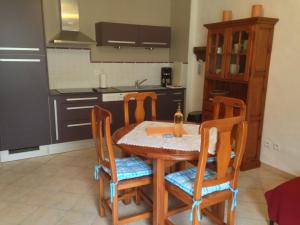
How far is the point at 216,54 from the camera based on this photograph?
3.44 m

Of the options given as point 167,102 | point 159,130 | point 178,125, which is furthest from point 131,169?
point 167,102

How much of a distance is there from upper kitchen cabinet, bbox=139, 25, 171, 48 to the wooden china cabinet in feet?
3.70

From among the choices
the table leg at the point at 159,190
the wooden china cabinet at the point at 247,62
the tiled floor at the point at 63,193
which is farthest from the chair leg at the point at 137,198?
the wooden china cabinet at the point at 247,62

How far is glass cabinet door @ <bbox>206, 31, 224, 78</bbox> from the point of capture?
337 centimetres

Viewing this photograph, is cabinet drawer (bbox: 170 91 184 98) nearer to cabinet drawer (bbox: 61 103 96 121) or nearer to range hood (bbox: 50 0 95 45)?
cabinet drawer (bbox: 61 103 96 121)

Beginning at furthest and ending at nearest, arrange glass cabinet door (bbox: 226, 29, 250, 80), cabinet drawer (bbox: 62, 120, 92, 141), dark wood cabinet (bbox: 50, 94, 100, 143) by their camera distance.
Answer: cabinet drawer (bbox: 62, 120, 92, 141), dark wood cabinet (bbox: 50, 94, 100, 143), glass cabinet door (bbox: 226, 29, 250, 80)

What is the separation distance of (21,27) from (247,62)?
261 centimetres

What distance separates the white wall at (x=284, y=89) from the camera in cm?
286

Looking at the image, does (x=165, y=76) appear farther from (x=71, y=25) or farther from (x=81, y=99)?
(x=71, y=25)

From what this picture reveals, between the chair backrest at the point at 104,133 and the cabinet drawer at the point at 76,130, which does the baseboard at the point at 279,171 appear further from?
the cabinet drawer at the point at 76,130

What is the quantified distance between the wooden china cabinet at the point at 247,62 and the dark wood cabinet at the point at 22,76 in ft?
6.99

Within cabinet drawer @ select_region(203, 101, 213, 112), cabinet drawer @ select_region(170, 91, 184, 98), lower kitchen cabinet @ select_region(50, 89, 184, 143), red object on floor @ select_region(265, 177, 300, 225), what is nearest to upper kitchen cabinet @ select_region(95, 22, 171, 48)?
cabinet drawer @ select_region(170, 91, 184, 98)

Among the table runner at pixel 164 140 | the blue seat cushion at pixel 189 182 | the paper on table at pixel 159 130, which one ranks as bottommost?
the blue seat cushion at pixel 189 182

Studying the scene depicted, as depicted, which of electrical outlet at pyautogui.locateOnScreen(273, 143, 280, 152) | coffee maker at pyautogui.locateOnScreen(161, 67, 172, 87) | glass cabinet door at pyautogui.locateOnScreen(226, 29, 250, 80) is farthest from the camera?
coffee maker at pyautogui.locateOnScreen(161, 67, 172, 87)
